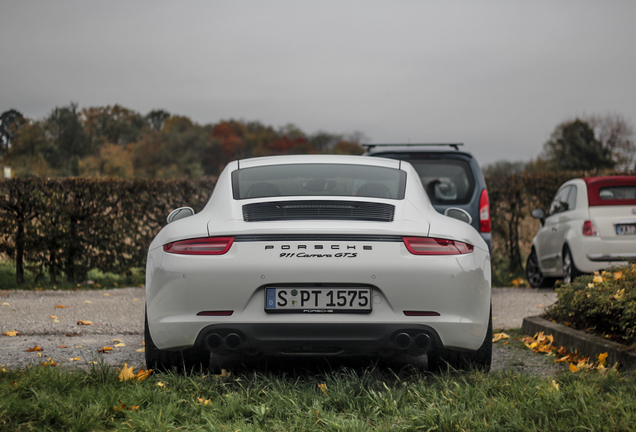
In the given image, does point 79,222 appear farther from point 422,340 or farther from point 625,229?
point 422,340

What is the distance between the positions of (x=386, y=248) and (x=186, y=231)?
3.76 ft

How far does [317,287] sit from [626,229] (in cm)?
712

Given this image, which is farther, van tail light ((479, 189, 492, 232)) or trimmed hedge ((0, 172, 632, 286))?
trimmed hedge ((0, 172, 632, 286))

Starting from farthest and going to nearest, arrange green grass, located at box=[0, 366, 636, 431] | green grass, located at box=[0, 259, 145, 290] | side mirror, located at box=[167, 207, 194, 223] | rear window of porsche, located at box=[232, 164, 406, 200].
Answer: green grass, located at box=[0, 259, 145, 290] < side mirror, located at box=[167, 207, 194, 223] < rear window of porsche, located at box=[232, 164, 406, 200] < green grass, located at box=[0, 366, 636, 431]

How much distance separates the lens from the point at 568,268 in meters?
10.1

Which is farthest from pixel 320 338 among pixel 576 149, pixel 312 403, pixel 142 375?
pixel 576 149

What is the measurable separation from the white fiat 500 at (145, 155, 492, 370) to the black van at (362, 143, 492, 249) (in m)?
4.60

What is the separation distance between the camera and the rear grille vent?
13.0 feet

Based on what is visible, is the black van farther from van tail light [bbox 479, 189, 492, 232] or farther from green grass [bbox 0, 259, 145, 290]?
green grass [bbox 0, 259, 145, 290]

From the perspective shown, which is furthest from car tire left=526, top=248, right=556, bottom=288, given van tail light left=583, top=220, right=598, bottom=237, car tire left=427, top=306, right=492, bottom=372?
car tire left=427, top=306, right=492, bottom=372

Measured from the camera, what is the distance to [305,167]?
489 centimetres

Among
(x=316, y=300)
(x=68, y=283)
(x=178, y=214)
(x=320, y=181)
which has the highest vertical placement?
(x=320, y=181)

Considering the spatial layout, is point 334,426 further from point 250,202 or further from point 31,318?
point 31,318

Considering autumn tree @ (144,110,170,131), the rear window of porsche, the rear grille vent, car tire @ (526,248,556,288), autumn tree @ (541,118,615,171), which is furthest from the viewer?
autumn tree @ (144,110,170,131)
